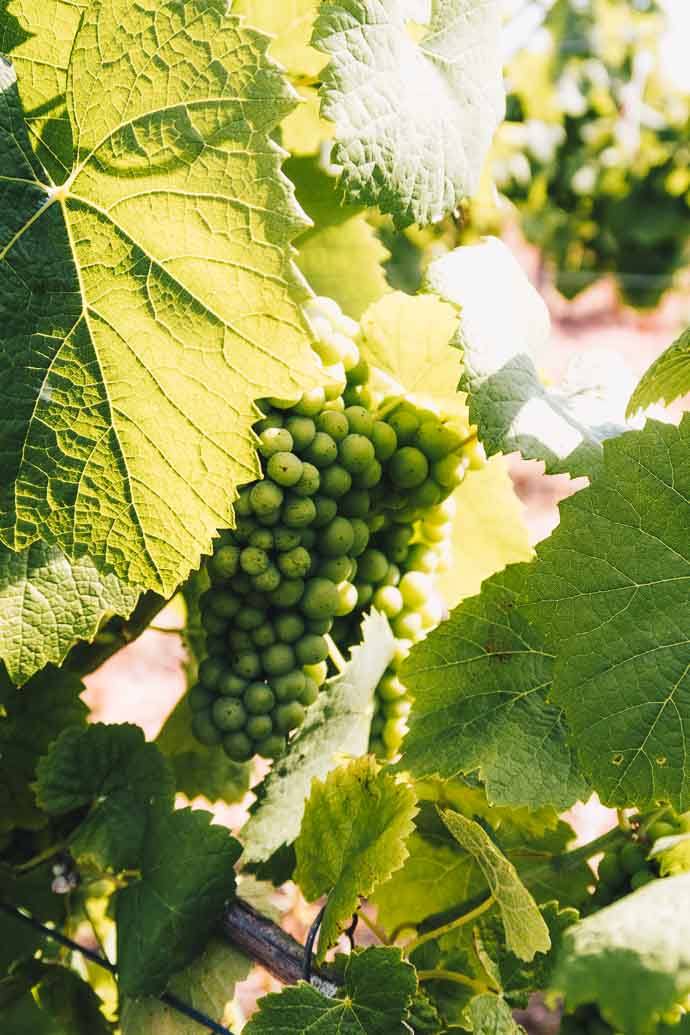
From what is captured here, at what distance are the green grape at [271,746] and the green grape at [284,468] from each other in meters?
0.29

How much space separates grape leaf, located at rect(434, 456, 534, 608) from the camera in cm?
129

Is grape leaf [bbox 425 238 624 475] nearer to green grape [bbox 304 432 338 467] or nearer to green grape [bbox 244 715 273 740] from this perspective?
green grape [bbox 304 432 338 467]

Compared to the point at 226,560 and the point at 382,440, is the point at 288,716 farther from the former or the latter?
the point at 382,440

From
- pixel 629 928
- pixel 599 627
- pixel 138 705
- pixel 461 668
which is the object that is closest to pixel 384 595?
pixel 461 668

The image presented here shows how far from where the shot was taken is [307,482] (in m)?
0.94

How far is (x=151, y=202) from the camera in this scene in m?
0.80

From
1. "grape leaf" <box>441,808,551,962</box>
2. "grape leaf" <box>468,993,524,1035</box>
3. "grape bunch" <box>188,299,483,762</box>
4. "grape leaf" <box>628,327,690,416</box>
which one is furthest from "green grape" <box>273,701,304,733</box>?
"grape leaf" <box>628,327,690,416</box>

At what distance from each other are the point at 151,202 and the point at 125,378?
143mm

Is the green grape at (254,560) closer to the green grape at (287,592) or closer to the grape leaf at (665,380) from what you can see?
the green grape at (287,592)

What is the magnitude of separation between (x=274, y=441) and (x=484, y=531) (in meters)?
0.47

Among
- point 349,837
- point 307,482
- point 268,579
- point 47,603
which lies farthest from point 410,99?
point 349,837

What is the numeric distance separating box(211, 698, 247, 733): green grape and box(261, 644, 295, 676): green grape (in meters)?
0.05

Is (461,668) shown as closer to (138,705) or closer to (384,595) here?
(384,595)

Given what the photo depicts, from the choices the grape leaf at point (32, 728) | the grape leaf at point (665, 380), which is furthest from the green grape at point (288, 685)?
the grape leaf at point (665, 380)
